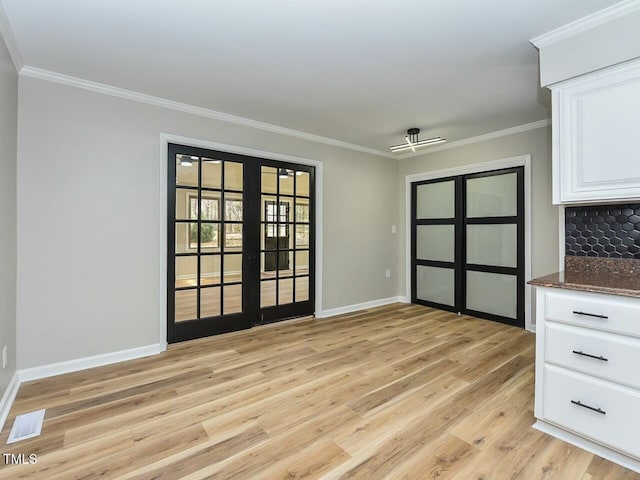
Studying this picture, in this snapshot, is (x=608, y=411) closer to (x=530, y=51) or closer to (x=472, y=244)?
(x=530, y=51)

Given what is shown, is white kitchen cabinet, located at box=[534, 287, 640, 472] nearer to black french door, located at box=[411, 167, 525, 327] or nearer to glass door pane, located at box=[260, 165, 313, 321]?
black french door, located at box=[411, 167, 525, 327]

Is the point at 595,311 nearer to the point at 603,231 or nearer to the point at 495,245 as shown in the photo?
the point at 603,231

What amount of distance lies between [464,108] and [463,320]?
267 centimetres

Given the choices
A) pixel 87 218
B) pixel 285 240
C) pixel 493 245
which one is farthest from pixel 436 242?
pixel 87 218

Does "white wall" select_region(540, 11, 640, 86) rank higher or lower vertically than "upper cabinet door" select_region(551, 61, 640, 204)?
higher

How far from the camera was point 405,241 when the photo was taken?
542cm

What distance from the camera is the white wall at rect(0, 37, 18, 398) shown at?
7.09 feet

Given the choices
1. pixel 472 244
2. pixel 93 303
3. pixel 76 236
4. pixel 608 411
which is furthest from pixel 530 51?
pixel 93 303

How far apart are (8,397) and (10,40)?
244 cm

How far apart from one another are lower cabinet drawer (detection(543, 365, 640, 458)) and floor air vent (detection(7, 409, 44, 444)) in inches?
120

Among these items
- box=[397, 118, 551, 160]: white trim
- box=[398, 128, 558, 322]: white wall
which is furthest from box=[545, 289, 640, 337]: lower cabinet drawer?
box=[397, 118, 551, 160]: white trim

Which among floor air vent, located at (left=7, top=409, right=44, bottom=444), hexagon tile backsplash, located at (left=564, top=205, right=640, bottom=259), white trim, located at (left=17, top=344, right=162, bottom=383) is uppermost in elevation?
hexagon tile backsplash, located at (left=564, top=205, right=640, bottom=259)

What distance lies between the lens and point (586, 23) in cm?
199

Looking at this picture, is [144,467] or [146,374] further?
[146,374]
